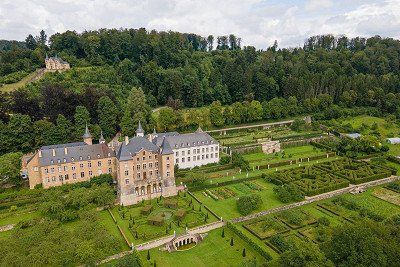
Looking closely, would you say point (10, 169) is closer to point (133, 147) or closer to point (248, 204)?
point (133, 147)

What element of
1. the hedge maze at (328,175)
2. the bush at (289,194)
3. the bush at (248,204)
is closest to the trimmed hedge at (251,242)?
the bush at (248,204)

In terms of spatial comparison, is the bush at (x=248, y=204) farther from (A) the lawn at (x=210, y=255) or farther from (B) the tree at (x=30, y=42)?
(B) the tree at (x=30, y=42)

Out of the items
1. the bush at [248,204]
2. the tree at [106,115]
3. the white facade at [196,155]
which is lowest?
the bush at [248,204]

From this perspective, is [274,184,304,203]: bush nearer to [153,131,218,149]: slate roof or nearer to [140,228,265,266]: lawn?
[140,228,265,266]: lawn

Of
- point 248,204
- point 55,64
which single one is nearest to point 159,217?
point 248,204

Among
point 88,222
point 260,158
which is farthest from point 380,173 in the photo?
point 88,222
